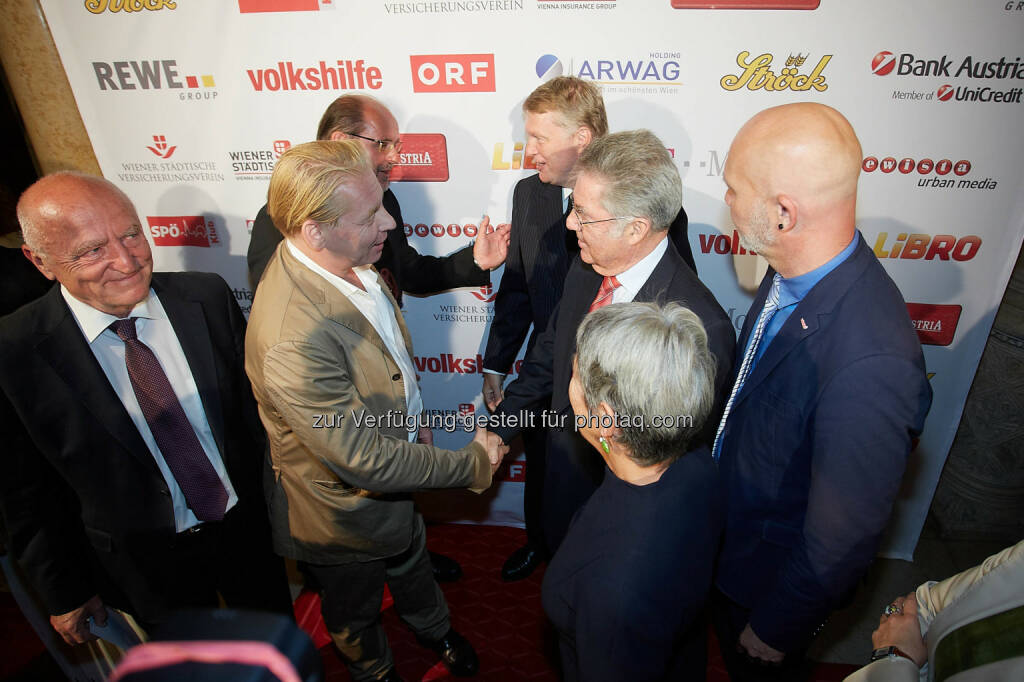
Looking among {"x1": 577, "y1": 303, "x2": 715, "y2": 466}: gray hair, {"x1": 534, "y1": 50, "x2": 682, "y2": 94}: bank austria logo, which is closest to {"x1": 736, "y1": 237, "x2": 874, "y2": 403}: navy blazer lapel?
{"x1": 577, "y1": 303, "x2": 715, "y2": 466}: gray hair

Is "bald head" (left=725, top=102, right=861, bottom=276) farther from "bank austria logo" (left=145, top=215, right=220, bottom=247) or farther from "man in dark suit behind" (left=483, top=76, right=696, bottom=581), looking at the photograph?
"bank austria logo" (left=145, top=215, right=220, bottom=247)

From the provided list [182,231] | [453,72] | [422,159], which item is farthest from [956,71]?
[182,231]

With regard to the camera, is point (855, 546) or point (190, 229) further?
point (190, 229)

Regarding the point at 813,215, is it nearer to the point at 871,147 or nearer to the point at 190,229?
the point at 871,147

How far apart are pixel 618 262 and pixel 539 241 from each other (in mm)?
788

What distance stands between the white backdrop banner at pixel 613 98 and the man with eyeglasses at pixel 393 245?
167 mm

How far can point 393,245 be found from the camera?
3.02m

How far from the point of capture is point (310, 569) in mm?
2305

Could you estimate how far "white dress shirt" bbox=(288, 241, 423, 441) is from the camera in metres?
1.96

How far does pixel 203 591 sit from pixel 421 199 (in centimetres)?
222

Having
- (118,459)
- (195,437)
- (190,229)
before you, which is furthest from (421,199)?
(118,459)

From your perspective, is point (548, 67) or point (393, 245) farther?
point (393, 245)

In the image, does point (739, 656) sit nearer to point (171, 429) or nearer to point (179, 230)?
point (171, 429)

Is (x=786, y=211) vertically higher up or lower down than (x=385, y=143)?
lower down
